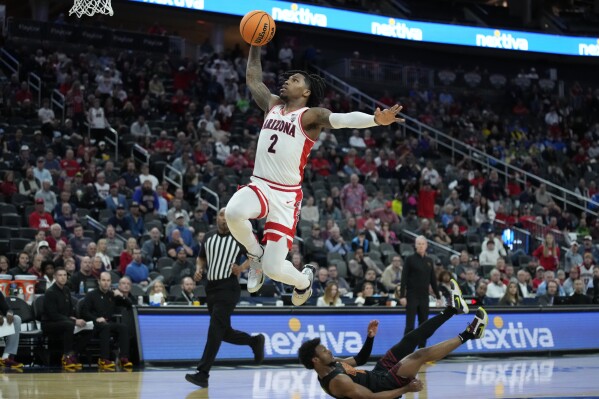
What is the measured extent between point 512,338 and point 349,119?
10.6 meters

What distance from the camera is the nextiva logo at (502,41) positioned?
34.8m

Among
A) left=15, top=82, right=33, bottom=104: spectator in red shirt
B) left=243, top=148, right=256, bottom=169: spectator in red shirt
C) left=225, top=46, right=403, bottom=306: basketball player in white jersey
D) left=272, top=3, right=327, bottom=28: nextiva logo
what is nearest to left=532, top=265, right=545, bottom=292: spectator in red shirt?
left=243, top=148, right=256, bottom=169: spectator in red shirt

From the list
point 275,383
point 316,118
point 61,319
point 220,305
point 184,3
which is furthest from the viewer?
point 184,3

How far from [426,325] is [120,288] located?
5.93 metres

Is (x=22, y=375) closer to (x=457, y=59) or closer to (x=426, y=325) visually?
(x=426, y=325)

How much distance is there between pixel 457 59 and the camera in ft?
129

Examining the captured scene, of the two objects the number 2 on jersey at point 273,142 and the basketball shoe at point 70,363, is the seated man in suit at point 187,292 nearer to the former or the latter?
the basketball shoe at point 70,363

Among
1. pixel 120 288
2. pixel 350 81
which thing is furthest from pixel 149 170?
pixel 350 81

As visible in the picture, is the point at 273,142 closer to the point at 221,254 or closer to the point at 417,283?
the point at 221,254

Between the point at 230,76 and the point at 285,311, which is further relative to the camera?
the point at 230,76

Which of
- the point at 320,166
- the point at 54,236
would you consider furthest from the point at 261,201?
the point at 320,166

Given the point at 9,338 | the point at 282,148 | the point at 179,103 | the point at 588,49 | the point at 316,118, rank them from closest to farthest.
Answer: the point at 316,118 → the point at 282,148 → the point at 9,338 → the point at 179,103 → the point at 588,49

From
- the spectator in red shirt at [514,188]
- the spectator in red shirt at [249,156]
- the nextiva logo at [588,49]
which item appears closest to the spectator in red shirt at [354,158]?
the spectator in red shirt at [249,156]

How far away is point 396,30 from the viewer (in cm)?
3275
